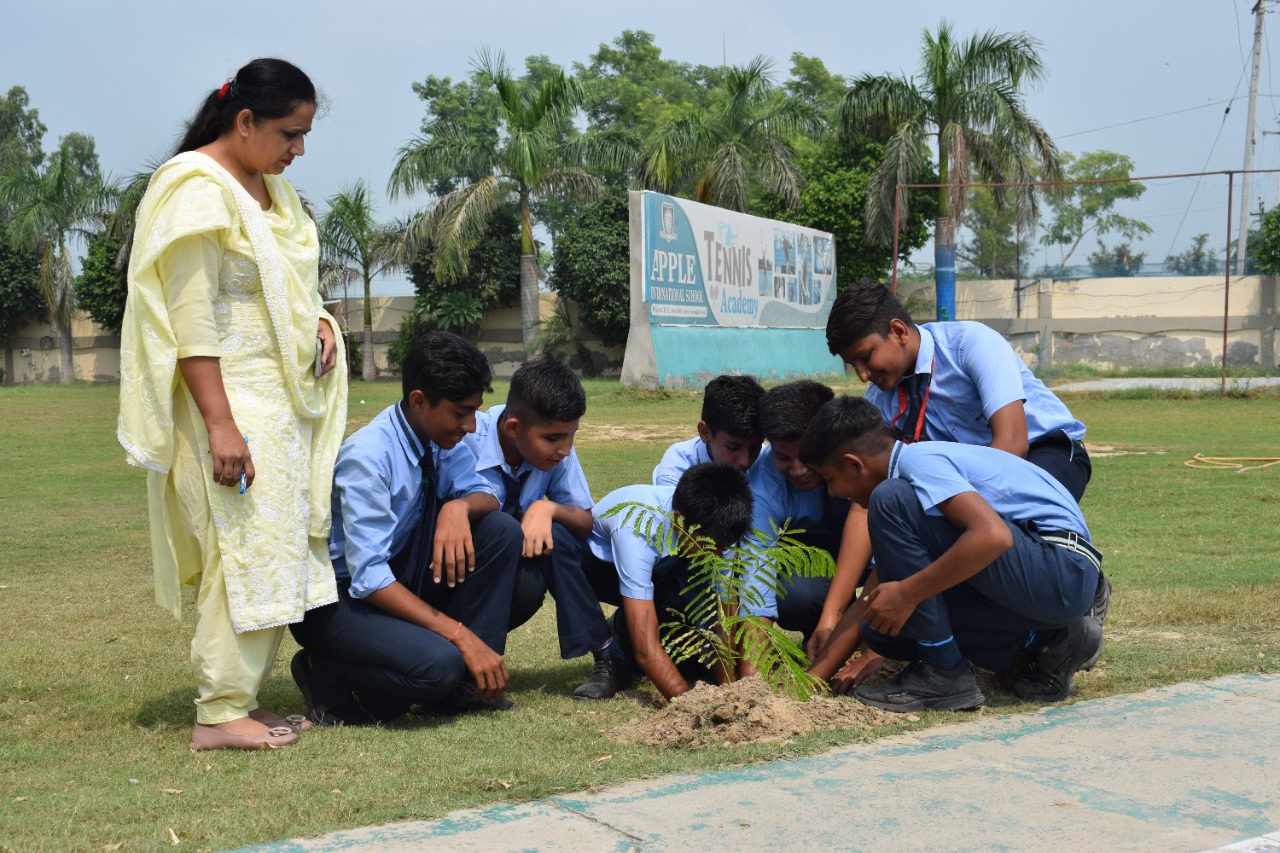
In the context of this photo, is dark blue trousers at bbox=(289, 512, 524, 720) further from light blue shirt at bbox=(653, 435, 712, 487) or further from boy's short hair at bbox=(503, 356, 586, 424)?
light blue shirt at bbox=(653, 435, 712, 487)

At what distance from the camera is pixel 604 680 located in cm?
416

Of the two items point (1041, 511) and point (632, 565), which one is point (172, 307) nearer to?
point (632, 565)

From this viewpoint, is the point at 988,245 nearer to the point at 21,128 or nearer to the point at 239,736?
the point at 21,128

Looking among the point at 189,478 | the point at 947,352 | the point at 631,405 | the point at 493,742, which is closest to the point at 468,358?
the point at 189,478

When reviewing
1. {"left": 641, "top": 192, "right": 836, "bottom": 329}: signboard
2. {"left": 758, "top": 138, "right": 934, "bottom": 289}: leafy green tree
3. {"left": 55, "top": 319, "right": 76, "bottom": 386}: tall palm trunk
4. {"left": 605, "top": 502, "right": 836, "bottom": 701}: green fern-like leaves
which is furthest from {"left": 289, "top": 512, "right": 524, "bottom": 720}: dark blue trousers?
{"left": 55, "top": 319, "right": 76, "bottom": 386}: tall palm trunk

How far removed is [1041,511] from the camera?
3742 millimetres

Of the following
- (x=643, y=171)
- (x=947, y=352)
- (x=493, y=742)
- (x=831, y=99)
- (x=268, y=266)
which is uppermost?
(x=831, y=99)

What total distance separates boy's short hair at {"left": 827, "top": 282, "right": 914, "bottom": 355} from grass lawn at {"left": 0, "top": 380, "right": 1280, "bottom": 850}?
1343 mm

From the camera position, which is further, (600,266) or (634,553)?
(600,266)

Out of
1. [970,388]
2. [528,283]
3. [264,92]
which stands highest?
[528,283]

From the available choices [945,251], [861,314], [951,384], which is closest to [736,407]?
[861,314]

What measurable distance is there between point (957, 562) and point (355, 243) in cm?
3110

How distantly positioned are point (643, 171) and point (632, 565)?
2630 centimetres

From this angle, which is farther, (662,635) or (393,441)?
(662,635)
